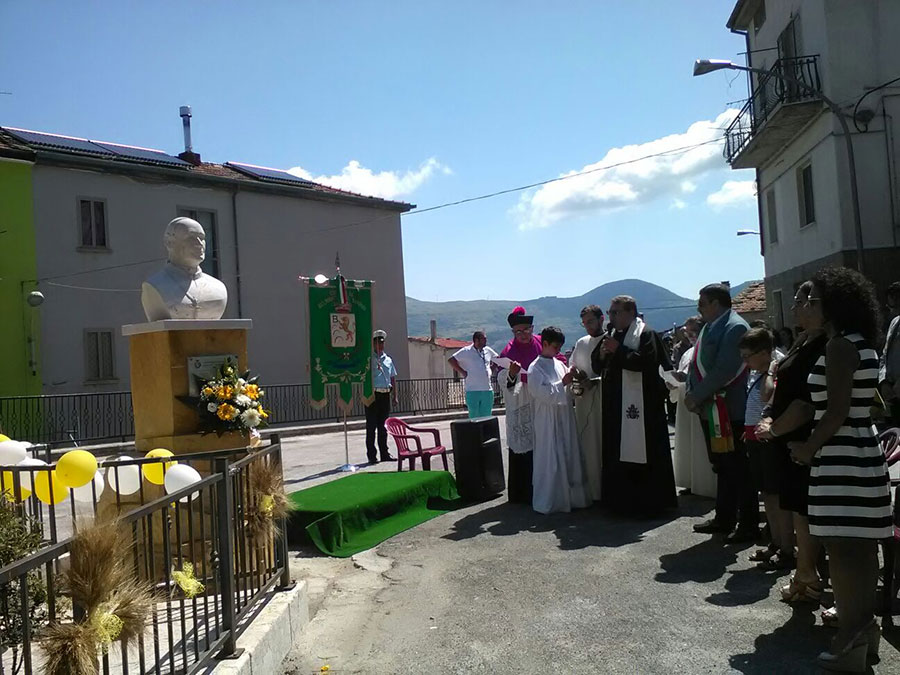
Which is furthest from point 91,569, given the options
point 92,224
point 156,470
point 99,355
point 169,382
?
point 92,224

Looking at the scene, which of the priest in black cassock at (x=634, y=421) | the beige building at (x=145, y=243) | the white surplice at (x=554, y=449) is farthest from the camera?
the beige building at (x=145, y=243)

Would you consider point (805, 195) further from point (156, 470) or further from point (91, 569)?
point (91, 569)

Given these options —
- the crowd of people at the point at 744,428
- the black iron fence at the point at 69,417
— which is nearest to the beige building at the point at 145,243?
the black iron fence at the point at 69,417

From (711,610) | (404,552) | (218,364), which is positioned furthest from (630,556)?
(218,364)

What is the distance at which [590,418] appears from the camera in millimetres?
8078

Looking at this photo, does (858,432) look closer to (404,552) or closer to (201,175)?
(404,552)

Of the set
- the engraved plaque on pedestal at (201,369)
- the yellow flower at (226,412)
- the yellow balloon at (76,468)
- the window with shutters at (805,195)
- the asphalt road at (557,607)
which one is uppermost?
the window with shutters at (805,195)

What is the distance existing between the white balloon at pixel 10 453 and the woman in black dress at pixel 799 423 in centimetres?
474

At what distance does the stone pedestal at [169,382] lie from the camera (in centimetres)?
568

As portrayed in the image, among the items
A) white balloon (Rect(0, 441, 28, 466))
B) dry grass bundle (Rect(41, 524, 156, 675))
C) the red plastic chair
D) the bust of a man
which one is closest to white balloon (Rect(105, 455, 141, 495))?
white balloon (Rect(0, 441, 28, 466))

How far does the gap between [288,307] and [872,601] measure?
2269 cm

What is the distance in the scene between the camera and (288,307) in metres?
25.2

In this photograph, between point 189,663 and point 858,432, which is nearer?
point 189,663

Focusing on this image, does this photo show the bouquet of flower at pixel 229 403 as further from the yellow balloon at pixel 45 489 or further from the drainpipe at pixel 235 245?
the drainpipe at pixel 235 245
